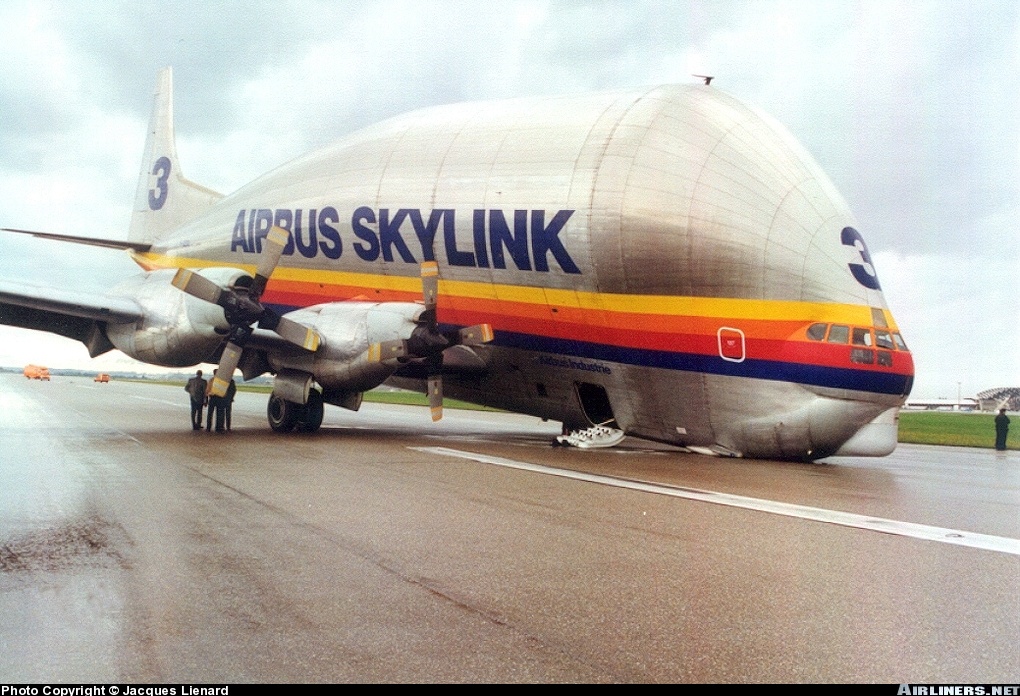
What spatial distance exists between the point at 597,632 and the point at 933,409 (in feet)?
452

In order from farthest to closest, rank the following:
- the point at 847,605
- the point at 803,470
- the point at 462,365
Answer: the point at 462,365, the point at 803,470, the point at 847,605

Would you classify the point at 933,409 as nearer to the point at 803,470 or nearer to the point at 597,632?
the point at 803,470

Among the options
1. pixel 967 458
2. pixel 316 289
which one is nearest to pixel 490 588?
pixel 316 289

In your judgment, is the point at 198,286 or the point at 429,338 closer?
the point at 198,286

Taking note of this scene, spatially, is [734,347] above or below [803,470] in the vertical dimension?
above

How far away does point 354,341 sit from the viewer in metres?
19.5

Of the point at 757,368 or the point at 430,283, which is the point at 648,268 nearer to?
the point at 757,368

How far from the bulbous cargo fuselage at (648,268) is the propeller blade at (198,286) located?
396 cm

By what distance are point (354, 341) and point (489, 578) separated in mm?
13625

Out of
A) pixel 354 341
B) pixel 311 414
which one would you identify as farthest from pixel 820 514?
pixel 311 414

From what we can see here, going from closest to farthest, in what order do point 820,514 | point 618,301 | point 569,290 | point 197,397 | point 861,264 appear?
1. point 820,514
2. point 861,264
3. point 618,301
4. point 569,290
5. point 197,397

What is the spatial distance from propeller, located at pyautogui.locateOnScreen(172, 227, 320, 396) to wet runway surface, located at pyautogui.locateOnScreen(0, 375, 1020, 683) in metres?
5.92

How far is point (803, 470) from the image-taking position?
622 inches
